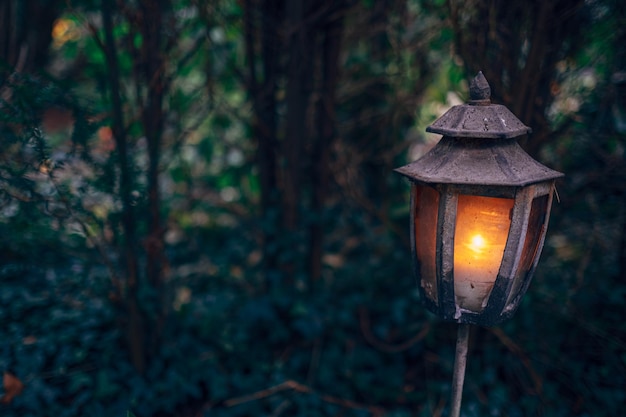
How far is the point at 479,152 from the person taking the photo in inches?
52.7

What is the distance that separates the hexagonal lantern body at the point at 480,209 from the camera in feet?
4.25

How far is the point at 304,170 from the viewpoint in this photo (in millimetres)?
3092

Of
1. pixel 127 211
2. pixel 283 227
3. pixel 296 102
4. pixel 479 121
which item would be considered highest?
pixel 296 102

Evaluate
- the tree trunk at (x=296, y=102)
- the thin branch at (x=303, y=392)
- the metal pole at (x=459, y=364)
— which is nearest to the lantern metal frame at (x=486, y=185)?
the metal pole at (x=459, y=364)

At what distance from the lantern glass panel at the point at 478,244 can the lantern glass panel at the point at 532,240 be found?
0.26 feet

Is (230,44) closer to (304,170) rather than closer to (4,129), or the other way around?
(304,170)

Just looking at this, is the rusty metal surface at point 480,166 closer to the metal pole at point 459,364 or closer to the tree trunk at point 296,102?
the metal pole at point 459,364

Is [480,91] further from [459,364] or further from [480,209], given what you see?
[459,364]

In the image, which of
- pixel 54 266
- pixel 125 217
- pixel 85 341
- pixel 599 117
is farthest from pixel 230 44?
pixel 599 117

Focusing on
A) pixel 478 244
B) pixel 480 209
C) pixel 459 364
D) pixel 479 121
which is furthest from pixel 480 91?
pixel 459 364

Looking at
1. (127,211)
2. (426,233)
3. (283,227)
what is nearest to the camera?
(426,233)

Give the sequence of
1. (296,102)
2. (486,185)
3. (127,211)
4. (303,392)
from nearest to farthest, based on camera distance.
A: (486,185)
(127,211)
(303,392)
(296,102)

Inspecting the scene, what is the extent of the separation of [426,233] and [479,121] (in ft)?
1.28

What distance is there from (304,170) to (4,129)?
5.51ft
